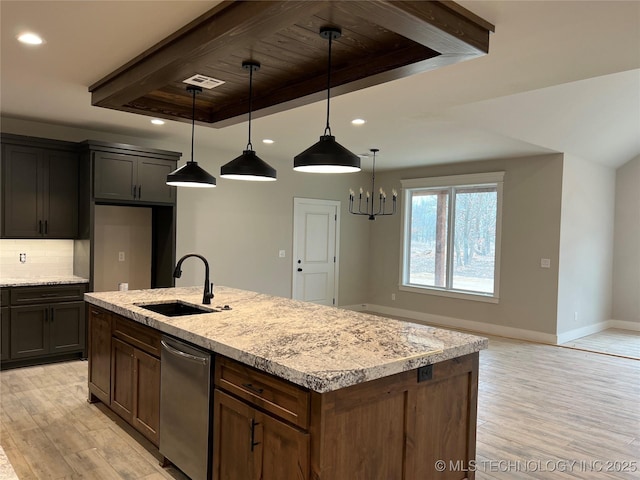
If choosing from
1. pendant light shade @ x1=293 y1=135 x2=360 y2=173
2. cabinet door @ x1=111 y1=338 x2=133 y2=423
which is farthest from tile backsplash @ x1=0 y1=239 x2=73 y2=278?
pendant light shade @ x1=293 y1=135 x2=360 y2=173

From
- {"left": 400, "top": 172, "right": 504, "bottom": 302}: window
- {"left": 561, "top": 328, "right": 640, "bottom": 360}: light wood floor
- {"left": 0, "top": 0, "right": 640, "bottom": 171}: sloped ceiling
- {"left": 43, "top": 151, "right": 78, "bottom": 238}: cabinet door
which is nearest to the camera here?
{"left": 0, "top": 0, "right": 640, "bottom": 171}: sloped ceiling

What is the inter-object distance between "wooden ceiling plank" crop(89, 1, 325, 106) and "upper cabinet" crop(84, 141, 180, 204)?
5.83ft

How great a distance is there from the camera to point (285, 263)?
7.62 m

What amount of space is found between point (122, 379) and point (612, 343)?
6423mm

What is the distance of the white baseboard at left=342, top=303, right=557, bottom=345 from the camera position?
6.62m

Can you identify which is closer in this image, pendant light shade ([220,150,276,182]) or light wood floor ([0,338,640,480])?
light wood floor ([0,338,640,480])

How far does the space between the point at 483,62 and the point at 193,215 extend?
4.47m

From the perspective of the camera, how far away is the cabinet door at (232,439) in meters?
2.19

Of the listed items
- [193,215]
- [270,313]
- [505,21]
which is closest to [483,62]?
[505,21]

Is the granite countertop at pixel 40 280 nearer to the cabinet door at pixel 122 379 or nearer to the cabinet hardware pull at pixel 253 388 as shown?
the cabinet door at pixel 122 379

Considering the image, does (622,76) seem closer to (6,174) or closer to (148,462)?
(148,462)

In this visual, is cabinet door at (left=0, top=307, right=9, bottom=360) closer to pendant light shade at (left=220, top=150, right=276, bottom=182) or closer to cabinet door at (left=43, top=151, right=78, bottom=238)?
cabinet door at (left=43, top=151, right=78, bottom=238)

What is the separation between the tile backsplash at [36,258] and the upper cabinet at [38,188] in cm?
32

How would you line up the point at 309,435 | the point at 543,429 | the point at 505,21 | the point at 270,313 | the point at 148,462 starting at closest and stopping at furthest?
1. the point at 309,435
2. the point at 505,21
3. the point at 148,462
4. the point at 270,313
5. the point at 543,429
